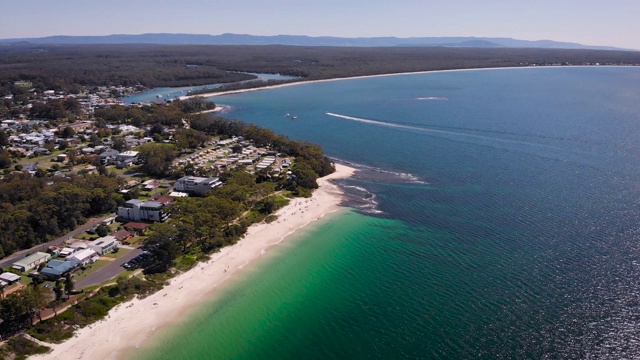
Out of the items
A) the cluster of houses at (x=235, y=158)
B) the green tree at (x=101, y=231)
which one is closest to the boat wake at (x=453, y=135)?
the cluster of houses at (x=235, y=158)

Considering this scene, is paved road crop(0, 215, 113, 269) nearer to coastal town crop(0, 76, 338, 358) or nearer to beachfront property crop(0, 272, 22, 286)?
coastal town crop(0, 76, 338, 358)

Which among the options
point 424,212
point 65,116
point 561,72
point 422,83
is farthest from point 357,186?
point 561,72

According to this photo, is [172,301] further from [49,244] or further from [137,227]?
[49,244]

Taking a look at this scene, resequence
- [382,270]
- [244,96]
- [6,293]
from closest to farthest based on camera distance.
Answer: [6,293], [382,270], [244,96]

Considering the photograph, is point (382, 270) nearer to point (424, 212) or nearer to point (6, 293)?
point (424, 212)

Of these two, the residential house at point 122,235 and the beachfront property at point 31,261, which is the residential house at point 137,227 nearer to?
the residential house at point 122,235

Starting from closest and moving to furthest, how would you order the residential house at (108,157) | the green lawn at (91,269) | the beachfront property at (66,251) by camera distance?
the green lawn at (91,269)
the beachfront property at (66,251)
the residential house at (108,157)
